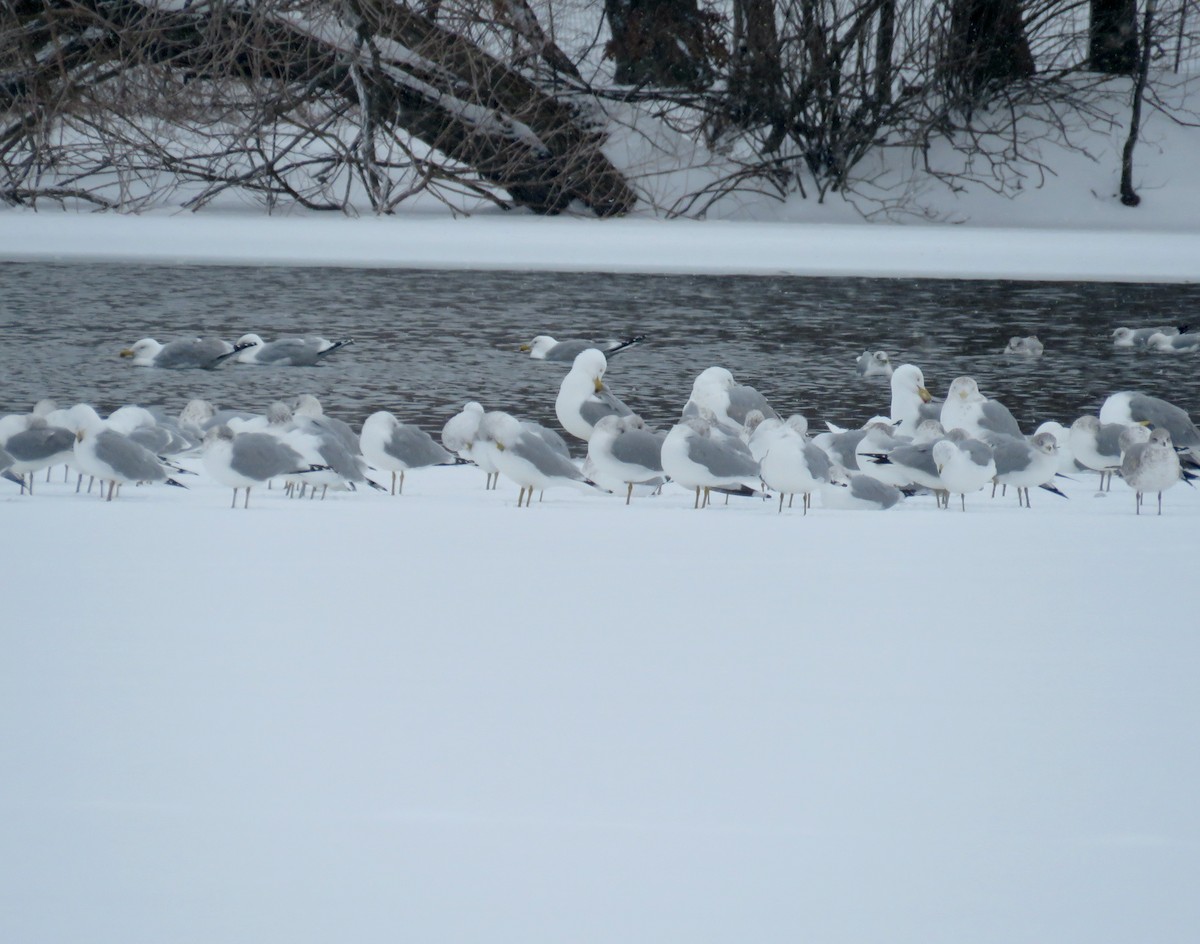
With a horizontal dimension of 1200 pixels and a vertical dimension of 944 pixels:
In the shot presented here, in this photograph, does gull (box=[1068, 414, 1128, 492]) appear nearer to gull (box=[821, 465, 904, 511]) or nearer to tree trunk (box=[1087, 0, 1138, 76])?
gull (box=[821, 465, 904, 511])

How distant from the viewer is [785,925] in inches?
72.3

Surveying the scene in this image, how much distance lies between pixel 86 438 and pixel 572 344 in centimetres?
387

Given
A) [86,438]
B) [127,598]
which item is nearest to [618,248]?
[86,438]

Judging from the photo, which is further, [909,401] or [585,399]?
[909,401]

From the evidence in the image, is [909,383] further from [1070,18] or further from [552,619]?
[1070,18]

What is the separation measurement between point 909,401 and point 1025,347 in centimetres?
276

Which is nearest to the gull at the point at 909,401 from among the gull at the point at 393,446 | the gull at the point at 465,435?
the gull at the point at 465,435

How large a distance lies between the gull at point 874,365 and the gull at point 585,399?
238 cm

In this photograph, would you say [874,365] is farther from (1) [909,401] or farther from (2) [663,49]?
(2) [663,49]

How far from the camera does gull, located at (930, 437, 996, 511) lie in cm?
441

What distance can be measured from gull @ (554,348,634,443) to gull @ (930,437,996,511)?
1418 millimetres

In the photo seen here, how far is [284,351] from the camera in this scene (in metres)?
7.88

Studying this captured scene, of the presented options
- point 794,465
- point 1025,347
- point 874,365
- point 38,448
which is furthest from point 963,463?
point 1025,347

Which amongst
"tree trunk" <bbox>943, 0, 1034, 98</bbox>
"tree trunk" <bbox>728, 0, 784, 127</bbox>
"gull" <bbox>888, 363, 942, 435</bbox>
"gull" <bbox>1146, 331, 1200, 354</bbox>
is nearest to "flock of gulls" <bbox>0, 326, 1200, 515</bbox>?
"gull" <bbox>888, 363, 942, 435</bbox>
